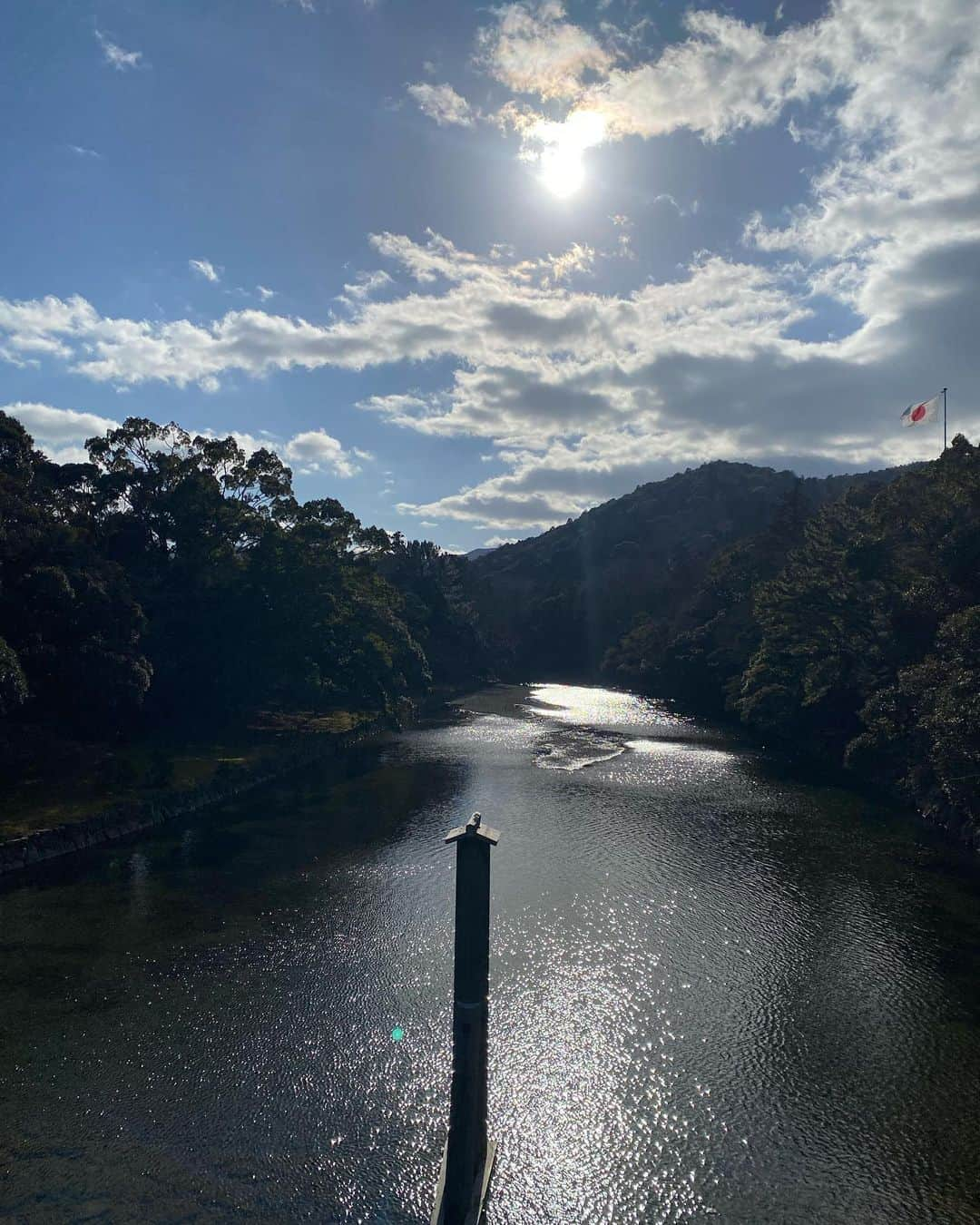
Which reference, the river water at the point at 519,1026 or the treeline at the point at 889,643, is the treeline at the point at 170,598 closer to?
the river water at the point at 519,1026

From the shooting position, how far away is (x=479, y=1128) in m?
12.4

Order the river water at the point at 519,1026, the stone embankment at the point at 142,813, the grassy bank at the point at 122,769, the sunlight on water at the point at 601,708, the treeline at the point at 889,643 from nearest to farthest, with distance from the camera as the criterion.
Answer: the river water at the point at 519,1026 → the stone embankment at the point at 142,813 → the treeline at the point at 889,643 → the grassy bank at the point at 122,769 → the sunlight on water at the point at 601,708

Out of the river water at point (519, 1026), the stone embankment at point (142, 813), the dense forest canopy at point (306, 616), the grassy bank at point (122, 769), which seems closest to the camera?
the river water at point (519, 1026)

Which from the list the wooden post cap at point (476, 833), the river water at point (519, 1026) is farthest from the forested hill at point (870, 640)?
the wooden post cap at point (476, 833)

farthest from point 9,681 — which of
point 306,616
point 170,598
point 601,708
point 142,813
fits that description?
point 601,708

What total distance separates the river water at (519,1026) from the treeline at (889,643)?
557 cm

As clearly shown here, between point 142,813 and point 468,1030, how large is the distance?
29.8 meters

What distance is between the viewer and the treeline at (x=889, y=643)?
3384cm

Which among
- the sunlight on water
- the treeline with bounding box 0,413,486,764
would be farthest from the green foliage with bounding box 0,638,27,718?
the sunlight on water

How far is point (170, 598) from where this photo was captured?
52031mm

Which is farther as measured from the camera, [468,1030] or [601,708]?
[601,708]

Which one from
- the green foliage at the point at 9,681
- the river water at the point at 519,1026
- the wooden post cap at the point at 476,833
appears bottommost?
the river water at the point at 519,1026

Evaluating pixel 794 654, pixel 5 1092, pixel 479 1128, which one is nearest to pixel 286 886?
pixel 5 1092

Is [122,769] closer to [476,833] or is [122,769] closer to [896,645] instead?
[476,833]
